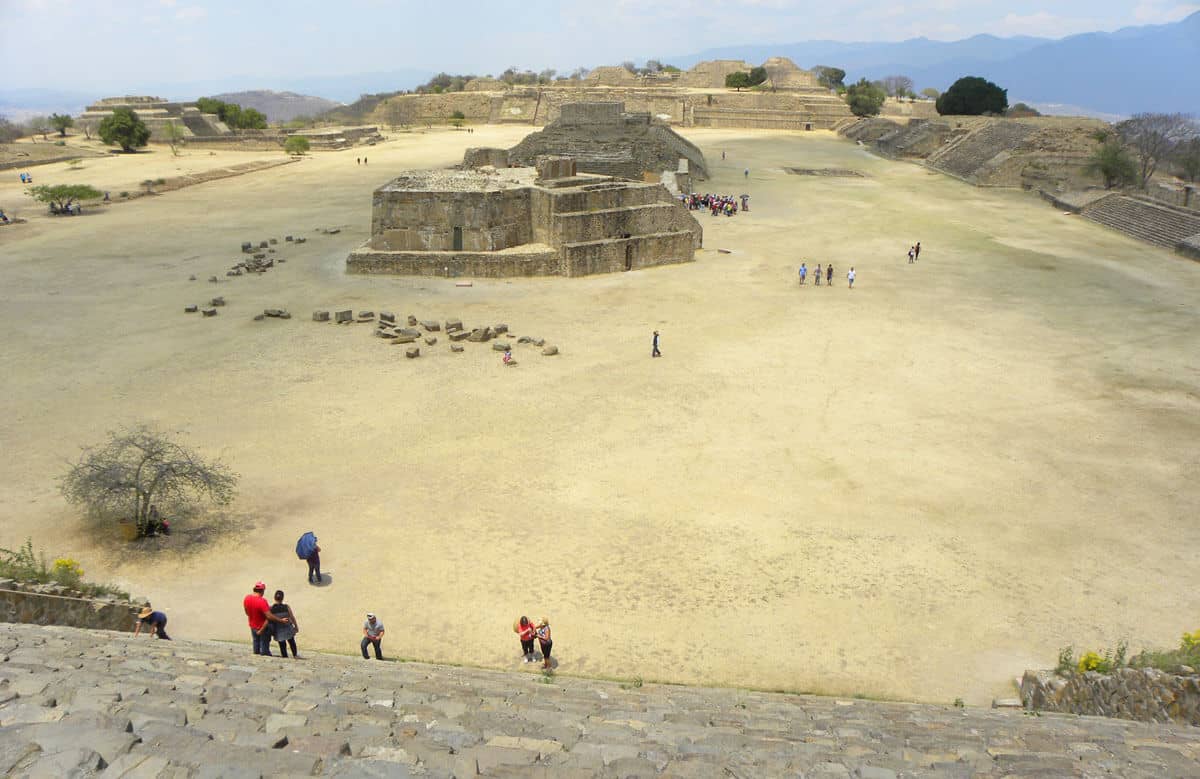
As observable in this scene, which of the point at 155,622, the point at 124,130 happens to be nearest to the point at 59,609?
the point at 155,622

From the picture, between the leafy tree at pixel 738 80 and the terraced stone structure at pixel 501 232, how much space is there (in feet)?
206

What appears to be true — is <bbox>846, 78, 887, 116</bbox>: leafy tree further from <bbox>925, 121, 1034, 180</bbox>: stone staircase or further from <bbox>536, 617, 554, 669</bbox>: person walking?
<bbox>536, 617, 554, 669</bbox>: person walking

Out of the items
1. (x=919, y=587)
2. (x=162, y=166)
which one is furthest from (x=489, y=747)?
(x=162, y=166)

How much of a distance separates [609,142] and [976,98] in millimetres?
37597

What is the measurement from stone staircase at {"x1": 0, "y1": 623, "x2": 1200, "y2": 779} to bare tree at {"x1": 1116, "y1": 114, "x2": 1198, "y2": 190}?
132 feet

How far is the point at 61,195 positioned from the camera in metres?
33.7

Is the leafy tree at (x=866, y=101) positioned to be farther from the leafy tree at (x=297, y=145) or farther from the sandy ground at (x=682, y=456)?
the sandy ground at (x=682, y=456)

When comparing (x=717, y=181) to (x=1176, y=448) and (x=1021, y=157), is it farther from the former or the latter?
(x=1176, y=448)

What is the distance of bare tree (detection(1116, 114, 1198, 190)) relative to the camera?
38.2m

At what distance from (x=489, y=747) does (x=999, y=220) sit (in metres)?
35.6

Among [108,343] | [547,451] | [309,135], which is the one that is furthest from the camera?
[309,135]

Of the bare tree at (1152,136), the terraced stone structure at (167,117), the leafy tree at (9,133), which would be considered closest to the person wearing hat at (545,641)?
the bare tree at (1152,136)

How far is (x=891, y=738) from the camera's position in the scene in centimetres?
529

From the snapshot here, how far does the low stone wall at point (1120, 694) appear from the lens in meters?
6.14
